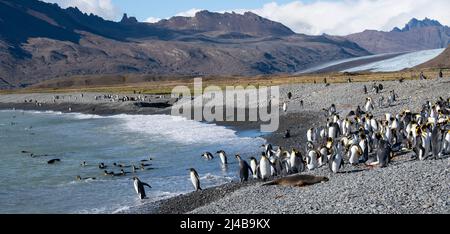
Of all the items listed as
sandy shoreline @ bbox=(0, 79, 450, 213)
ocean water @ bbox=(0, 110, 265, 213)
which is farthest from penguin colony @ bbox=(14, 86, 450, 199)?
ocean water @ bbox=(0, 110, 265, 213)

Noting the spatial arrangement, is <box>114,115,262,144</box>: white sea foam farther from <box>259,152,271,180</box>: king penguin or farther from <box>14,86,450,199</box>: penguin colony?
<box>259,152,271,180</box>: king penguin

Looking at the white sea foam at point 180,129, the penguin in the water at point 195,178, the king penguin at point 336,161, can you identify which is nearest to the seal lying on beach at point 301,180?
the king penguin at point 336,161

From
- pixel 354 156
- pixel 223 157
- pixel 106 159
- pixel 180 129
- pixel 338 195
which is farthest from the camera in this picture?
pixel 180 129

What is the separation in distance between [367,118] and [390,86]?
60.2ft

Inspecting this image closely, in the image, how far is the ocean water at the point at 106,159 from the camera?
64.9 ft

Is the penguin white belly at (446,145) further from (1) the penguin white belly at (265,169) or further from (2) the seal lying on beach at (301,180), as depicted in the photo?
(1) the penguin white belly at (265,169)

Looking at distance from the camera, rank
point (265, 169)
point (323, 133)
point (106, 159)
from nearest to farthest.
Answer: point (265, 169) < point (323, 133) < point (106, 159)

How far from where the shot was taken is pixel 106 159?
1152 inches

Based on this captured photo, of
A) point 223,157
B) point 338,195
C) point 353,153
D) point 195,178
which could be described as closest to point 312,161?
point 353,153

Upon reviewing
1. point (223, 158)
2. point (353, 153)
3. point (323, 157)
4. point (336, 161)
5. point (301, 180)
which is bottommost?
point (223, 158)

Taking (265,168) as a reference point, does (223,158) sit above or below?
below

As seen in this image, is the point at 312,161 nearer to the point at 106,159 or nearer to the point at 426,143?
the point at 426,143
